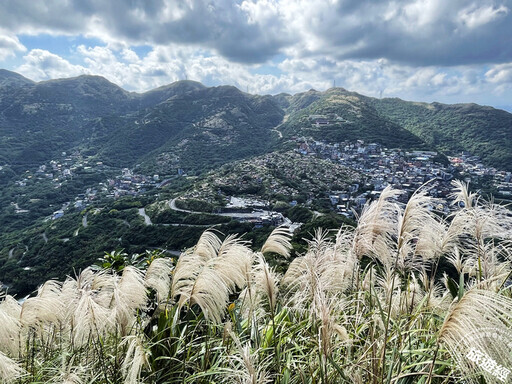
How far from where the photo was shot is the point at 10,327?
264 centimetres

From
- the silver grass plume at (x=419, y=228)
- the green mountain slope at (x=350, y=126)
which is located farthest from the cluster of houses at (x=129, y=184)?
the silver grass plume at (x=419, y=228)

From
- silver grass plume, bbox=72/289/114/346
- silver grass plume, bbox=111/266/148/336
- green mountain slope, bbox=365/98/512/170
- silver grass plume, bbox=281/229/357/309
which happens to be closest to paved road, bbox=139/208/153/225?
silver grass plume, bbox=111/266/148/336

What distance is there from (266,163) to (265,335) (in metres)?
86.6

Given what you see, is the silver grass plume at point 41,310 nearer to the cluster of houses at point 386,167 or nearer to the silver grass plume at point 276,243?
the silver grass plume at point 276,243

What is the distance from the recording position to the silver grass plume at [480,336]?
4.07ft

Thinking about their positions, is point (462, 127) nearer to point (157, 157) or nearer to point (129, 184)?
point (157, 157)

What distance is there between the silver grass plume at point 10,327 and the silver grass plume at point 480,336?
3.35 metres

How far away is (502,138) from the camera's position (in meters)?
119

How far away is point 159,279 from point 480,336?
2687 millimetres

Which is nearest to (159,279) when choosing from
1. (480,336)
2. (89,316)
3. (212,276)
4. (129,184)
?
(89,316)

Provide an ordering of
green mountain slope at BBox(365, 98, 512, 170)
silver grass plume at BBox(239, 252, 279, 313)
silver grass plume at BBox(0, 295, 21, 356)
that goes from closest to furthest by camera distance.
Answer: silver grass plume at BBox(239, 252, 279, 313) → silver grass plume at BBox(0, 295, 21, 356) → green mountain slope at BBox(365, 98, 512, 170)

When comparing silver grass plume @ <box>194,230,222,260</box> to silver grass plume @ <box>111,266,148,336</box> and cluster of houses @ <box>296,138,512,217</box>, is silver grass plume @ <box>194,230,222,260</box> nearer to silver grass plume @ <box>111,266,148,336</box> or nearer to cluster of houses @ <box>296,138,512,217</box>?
silver grass plume @ <box>111,266,148,336</box>

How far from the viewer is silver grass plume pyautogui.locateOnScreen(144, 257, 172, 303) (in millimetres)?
3055

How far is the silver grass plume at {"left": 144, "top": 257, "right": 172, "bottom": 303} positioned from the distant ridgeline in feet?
104
